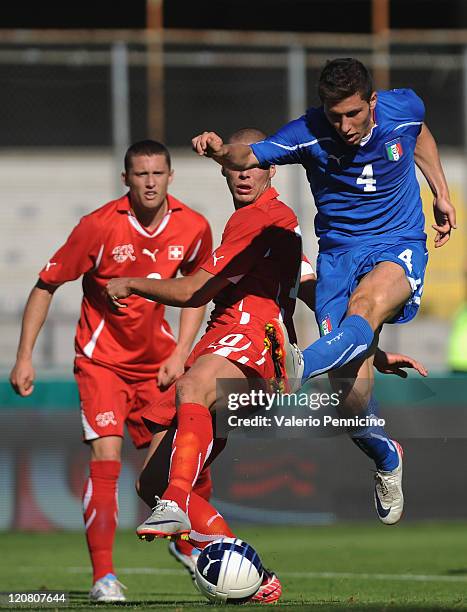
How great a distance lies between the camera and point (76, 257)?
8.16m

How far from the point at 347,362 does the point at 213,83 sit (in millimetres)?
10009

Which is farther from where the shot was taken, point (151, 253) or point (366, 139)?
point (151, 253)

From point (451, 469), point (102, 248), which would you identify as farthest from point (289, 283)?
point (451, 469)

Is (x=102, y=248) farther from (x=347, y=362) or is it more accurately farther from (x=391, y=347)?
(x=391, y=347)

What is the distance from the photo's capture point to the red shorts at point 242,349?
6418mm

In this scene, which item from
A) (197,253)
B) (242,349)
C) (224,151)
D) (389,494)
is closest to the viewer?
(224,151)

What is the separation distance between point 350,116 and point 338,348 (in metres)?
1.20

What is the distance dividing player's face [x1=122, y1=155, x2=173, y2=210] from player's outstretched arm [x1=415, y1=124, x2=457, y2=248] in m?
1.93

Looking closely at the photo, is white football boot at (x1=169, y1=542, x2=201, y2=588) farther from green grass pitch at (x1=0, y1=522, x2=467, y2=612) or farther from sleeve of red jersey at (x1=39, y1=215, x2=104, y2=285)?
sleeve of red jersey at (x1=39, y1=215, x2=104, y2=285)

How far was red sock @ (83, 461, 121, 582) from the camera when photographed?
313 inches

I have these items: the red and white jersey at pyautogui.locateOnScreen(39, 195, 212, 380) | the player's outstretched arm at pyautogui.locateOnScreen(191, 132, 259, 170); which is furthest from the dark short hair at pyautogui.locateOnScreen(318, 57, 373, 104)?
the red and white jersey at pyautogui.locateOnScreen(39, 195, 212, 380)

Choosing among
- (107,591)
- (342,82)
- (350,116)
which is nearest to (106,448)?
(107,591)

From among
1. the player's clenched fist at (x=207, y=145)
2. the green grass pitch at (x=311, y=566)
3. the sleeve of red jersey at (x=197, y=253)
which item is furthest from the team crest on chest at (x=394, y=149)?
the green grass pitch at (x=311, y=566)

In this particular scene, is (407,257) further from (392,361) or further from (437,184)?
(392,361)
